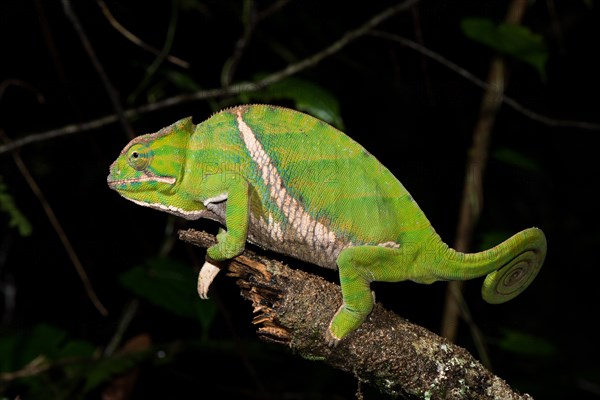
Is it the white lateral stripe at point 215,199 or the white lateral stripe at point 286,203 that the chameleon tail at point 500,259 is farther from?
the white lateral stripe at point 215,199

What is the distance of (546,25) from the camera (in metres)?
5.67

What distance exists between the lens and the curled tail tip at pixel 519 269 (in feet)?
6.84

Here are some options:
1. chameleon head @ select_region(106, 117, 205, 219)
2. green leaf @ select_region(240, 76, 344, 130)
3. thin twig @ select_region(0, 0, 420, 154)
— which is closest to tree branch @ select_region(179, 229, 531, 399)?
chameleon head @ select_region(106, 117, 205, 219)

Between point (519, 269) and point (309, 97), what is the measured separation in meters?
1.34

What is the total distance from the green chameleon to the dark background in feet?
5.20

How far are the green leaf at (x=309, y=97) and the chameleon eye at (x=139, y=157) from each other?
1089 millimetres

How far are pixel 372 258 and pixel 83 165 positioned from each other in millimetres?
3346

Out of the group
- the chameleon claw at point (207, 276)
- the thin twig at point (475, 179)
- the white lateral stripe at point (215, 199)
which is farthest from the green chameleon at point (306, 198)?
the thin twig at point (475, 179)

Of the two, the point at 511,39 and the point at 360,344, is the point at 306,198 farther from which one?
the point at 511,39

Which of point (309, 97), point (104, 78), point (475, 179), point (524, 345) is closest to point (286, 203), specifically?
point (309, 97)

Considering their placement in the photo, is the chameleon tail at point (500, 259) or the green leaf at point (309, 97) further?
the green leaf at point (309, 97)

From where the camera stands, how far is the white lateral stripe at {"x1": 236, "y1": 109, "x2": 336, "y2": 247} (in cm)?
209

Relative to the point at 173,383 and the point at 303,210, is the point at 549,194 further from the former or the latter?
the point at 303,210

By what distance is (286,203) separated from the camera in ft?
6.89
